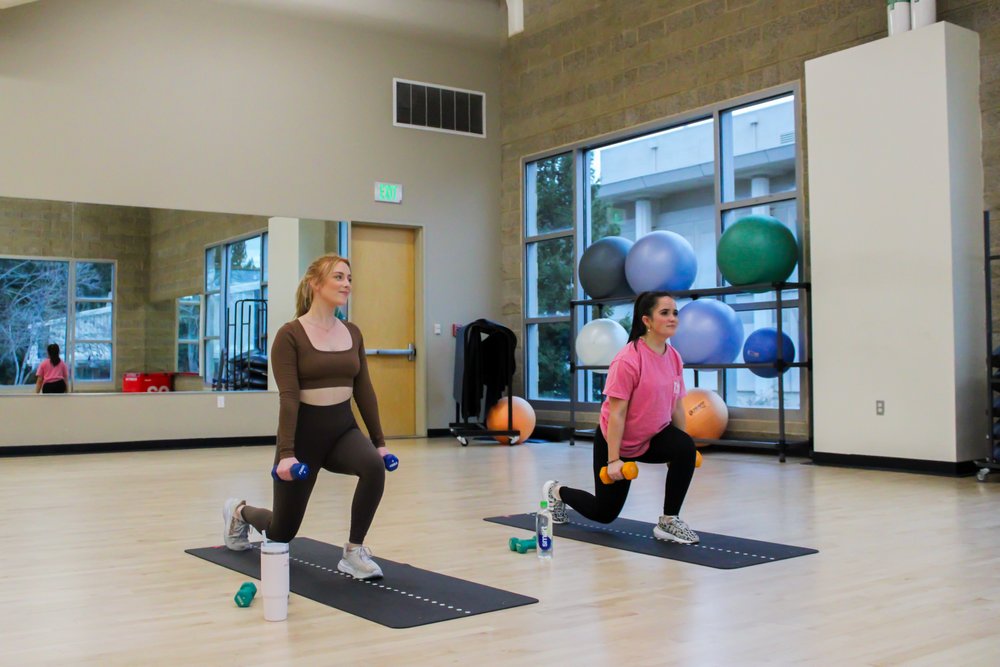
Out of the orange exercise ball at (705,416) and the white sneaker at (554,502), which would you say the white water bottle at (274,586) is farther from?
the orange exercise ball at (705,416)

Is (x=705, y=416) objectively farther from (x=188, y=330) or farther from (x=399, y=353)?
(x=188, y=330)

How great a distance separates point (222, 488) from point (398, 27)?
18.5 ft

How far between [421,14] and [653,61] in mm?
2562

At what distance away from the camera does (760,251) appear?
7.05m

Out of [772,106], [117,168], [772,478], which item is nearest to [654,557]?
[772,478]

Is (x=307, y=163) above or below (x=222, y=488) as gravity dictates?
above

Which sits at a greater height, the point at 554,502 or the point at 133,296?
the point at 133,296

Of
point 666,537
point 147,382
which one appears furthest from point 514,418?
point 666,537

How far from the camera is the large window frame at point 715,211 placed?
7.43 metres

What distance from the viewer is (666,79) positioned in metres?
8.53

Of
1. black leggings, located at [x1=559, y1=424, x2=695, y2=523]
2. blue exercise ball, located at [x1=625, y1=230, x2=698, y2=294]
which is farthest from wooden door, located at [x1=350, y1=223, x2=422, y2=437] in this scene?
black leggings, located at [x1=559, y1=424, x2=695, y2=523]

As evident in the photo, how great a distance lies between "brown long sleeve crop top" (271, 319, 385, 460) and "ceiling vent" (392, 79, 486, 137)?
22.5 ft

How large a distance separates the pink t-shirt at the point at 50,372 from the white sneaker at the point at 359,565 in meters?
5.72

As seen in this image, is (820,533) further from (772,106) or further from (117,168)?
(117,168)
